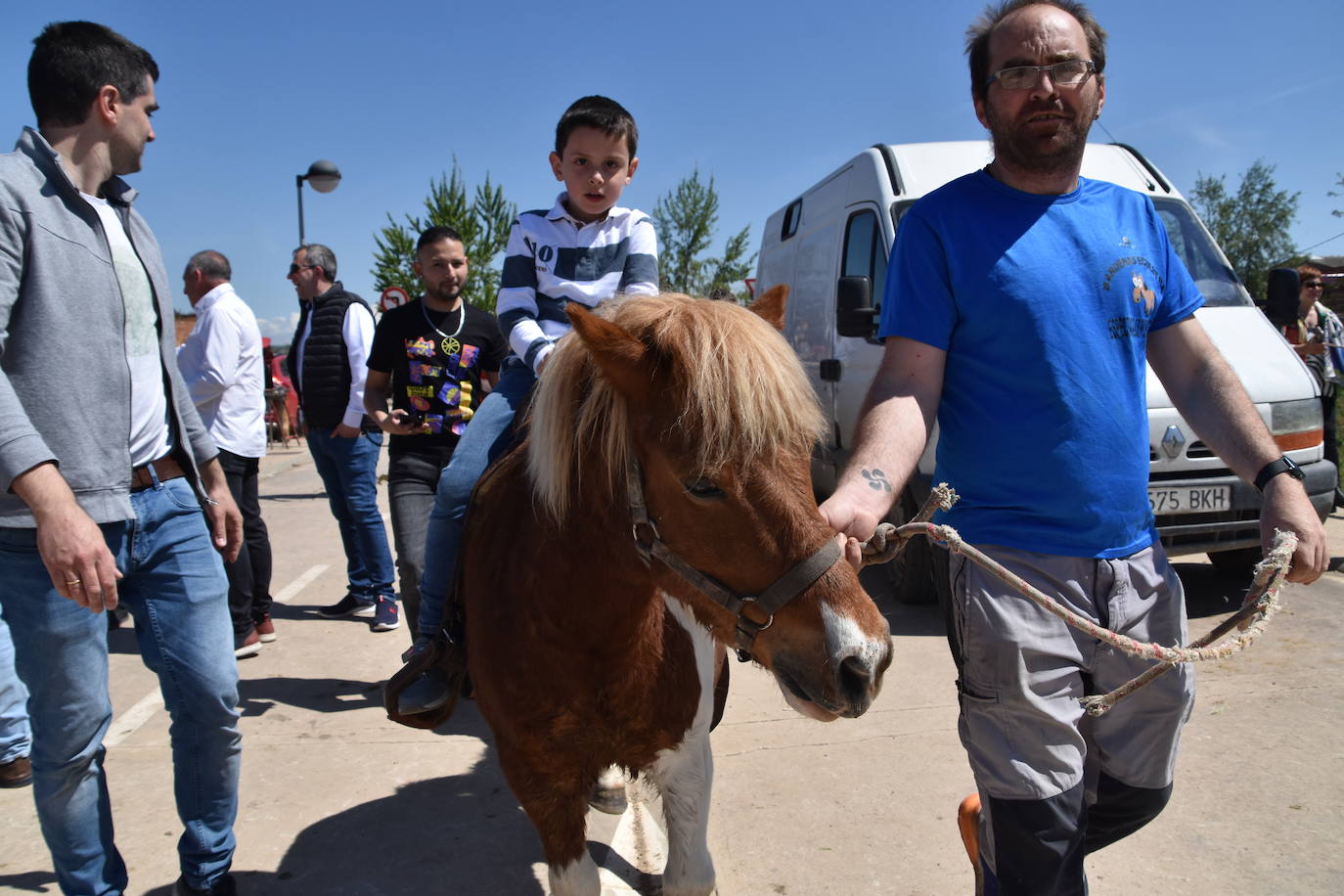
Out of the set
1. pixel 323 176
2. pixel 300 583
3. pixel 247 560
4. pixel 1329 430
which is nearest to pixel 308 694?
pixel 247 560

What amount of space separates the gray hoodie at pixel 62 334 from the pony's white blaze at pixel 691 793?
5.22ft

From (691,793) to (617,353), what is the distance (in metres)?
1.35

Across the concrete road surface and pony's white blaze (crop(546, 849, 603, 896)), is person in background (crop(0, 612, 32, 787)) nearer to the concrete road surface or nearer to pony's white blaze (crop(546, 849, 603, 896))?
the concrete road surface

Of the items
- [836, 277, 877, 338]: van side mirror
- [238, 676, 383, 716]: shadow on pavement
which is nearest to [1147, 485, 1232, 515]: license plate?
[836, 277, 877, 338]: van side mirror

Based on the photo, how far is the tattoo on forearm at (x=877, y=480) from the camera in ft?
5.73

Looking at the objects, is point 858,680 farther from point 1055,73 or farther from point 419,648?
point 419,648

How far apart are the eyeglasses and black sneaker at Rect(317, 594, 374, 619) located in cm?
557

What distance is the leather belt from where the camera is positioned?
2.38 m

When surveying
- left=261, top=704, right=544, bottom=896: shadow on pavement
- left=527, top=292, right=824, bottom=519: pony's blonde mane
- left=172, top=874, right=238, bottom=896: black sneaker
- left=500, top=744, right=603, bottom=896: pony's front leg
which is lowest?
left=261, top=704, right=544, bottom=896: shadow on pavement

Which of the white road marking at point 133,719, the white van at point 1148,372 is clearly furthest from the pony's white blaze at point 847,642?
the white road marking at point 133,719

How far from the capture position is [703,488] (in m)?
1.76

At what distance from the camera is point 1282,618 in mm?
5137

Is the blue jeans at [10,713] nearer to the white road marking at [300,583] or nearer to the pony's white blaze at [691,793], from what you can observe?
the pony's white blaze at [691,793]

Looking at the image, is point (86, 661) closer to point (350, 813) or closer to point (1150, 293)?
point (350, 813)
